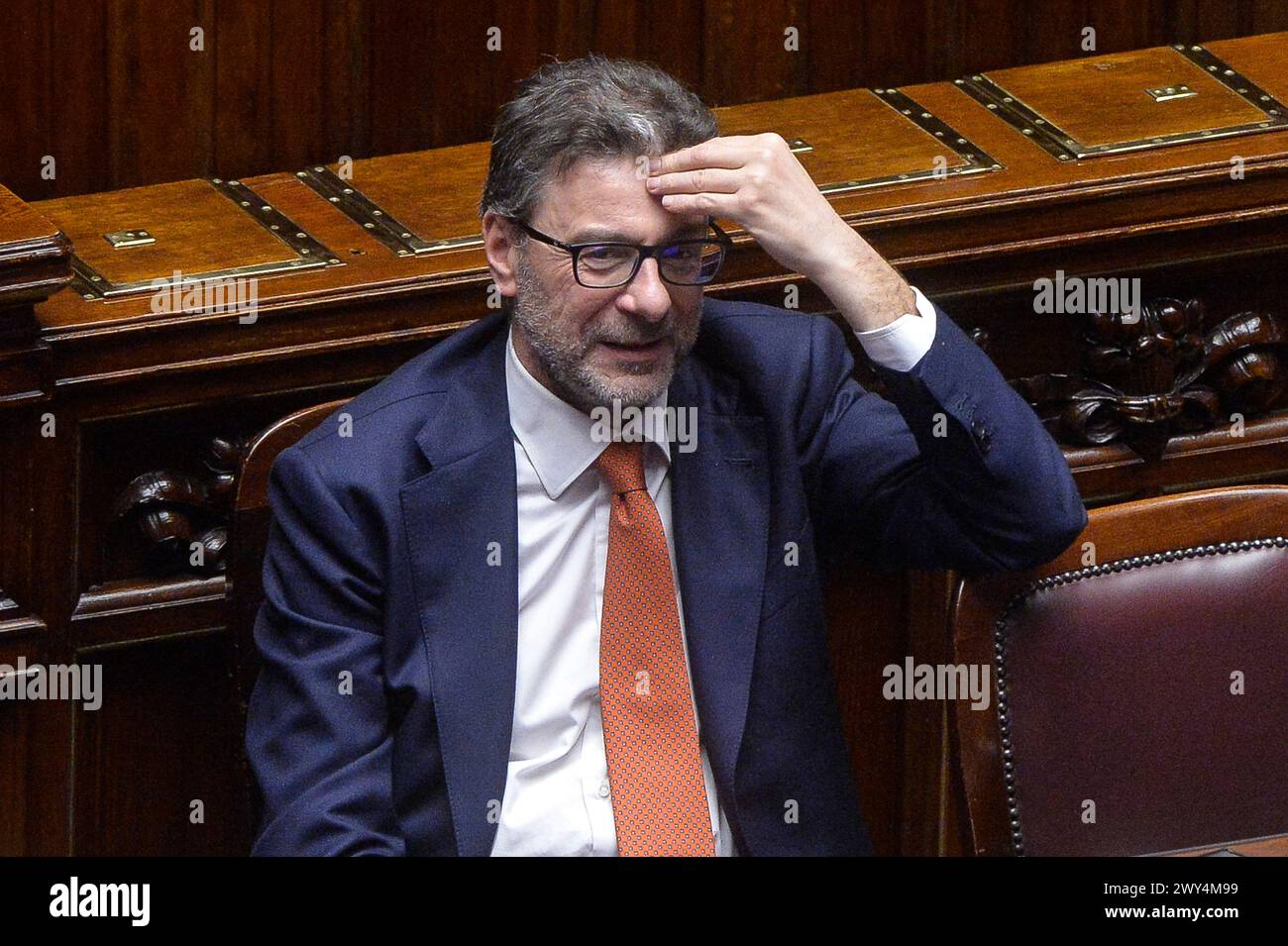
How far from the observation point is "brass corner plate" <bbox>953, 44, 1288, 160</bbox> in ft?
10.4

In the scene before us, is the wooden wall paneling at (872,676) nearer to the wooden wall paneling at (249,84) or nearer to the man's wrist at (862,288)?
the man's wrist at (862,288)

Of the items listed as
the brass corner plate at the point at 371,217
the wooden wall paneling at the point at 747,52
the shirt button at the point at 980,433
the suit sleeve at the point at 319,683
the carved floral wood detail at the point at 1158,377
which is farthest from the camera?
the wooden wall paneling at the point at 747,52

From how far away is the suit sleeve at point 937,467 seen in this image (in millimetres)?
2268

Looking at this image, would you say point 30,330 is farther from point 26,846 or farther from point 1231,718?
point 1231,718

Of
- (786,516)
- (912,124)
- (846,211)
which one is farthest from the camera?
(912,124)

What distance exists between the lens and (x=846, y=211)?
2.94 meters

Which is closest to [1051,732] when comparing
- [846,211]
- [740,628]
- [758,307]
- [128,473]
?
[740,628]

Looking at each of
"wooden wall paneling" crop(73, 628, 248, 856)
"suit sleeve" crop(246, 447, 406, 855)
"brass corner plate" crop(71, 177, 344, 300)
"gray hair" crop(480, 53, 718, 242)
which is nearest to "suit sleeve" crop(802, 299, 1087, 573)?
"gray hair" crop(480, 53, 718, 242)

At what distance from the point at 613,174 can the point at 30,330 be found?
76 centimetres

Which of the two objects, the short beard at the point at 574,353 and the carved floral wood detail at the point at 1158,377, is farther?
the carved floral wood detail at the point at 1158,377

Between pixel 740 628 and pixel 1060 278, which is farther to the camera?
pixel 1060 278

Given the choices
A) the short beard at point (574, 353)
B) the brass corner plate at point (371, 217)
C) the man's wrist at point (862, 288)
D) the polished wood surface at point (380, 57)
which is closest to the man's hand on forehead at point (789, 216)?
the man's wrist at point (862, 288)

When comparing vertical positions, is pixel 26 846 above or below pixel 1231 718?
below

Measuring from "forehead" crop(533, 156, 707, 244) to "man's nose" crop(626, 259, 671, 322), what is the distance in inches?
1.1
